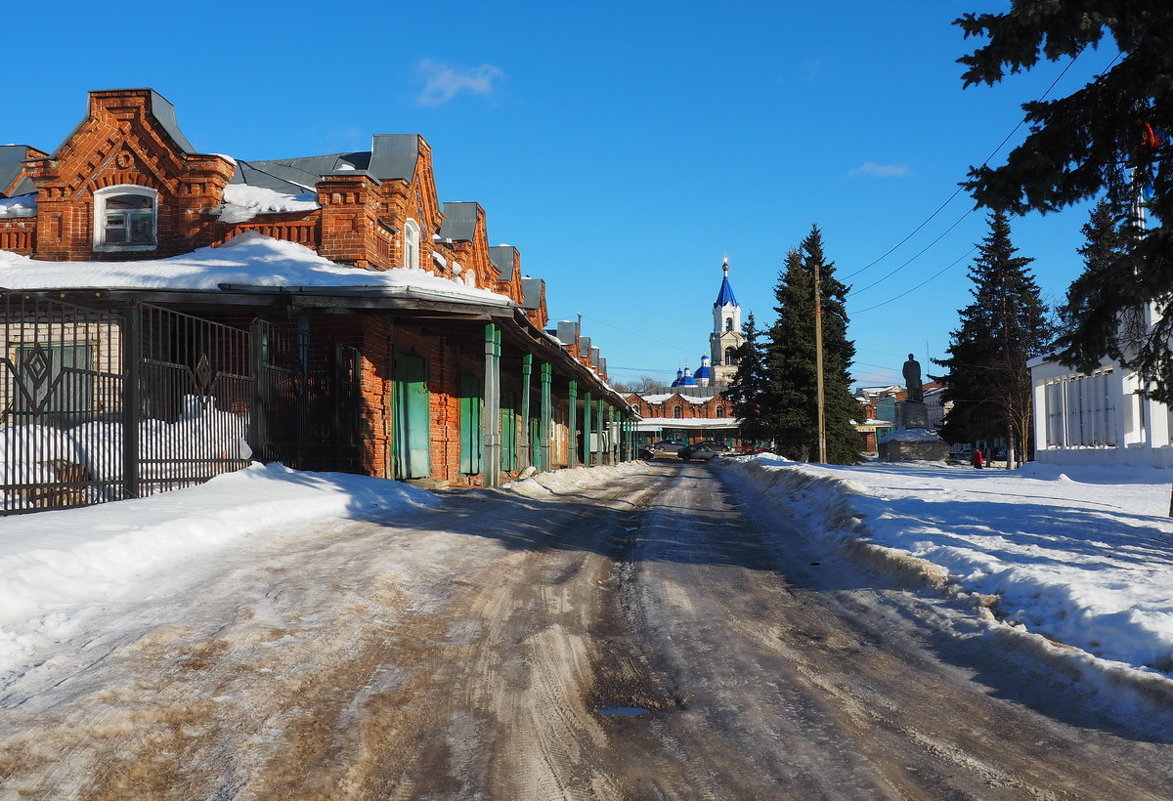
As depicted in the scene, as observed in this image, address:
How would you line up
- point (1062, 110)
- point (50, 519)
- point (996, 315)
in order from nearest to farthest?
point (50, 519)
point (1062, 110)
point (996, 315)

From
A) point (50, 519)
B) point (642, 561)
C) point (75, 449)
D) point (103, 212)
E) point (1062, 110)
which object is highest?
point (103, 212)

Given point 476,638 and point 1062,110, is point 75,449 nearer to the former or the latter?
point 476,638

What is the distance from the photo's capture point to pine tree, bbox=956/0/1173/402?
7445 mm

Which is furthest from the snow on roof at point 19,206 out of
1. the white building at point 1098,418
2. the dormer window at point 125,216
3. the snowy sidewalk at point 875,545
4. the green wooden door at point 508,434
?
the white building at point 1098,418

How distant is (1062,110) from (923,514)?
16.0ft

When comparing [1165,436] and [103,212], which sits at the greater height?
[103,212]

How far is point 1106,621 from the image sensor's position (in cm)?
504

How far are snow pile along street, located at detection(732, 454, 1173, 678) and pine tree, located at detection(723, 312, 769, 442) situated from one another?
3050 centimetres

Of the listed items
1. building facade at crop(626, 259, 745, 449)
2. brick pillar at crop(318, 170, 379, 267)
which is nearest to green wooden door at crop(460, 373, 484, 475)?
brick pillar at crop(318, 170, 379, 267)

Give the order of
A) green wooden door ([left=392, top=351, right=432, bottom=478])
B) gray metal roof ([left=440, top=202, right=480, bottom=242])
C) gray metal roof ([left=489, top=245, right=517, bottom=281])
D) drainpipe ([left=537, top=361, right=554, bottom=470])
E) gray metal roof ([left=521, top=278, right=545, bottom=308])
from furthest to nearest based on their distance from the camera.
Result: 1. gray metal roof ([left=521, top=278, right=545, bottom=308])
2. gray metal roof ([left=489, top=245, right=517, bottom=281])
3. gray metal roof ([left=440, top=202, right=480, bottom=242])
4. drainpipe ([left=537, top=361, right=554, bottom=470])
5. green wooden door ([left=392, top=351, right=432, bottom=478])

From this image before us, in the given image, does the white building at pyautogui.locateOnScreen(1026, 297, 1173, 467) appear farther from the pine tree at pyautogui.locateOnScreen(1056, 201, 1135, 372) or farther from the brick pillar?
the brick pillar

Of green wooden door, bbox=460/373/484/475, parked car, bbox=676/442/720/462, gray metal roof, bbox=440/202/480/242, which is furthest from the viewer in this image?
parked car, bbox=676/442/720/462

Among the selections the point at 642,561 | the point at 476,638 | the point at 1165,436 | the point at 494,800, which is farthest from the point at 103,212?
the point at 1165,436

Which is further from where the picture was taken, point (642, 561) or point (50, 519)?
point (642, 561)
